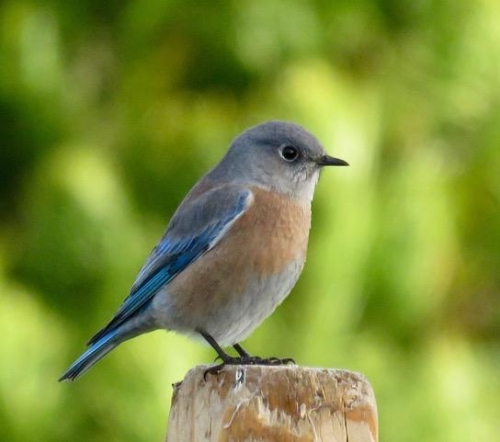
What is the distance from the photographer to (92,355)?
523 cm

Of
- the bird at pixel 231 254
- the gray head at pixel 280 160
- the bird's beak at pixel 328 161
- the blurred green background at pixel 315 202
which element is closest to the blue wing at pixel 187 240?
the bird at pixel 231 254

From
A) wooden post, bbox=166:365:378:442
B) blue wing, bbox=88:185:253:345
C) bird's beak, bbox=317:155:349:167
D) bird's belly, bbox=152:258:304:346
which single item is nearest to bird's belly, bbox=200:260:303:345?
bird's belly, bbox=152:258:304:346

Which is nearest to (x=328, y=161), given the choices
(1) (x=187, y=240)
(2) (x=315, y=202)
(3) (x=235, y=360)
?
(1) (x=187, y=240)

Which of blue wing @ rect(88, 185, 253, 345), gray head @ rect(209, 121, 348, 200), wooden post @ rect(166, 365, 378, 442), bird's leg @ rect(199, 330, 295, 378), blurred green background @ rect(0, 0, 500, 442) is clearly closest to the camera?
wooden post @ rect(166, 365, 378, 442)

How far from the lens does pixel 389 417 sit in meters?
8.07

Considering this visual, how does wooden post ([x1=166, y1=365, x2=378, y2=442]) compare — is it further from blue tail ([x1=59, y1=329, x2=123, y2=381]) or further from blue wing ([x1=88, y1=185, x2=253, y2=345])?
blue wing ([x1=88, y1=185, x2=253, y2=345])

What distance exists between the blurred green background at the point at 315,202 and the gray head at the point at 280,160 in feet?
6.16

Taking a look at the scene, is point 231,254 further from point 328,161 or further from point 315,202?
point 315,202

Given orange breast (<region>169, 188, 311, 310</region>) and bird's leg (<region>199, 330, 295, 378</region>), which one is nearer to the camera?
bird's leg (<region>199, 330, 295, 378</region>)

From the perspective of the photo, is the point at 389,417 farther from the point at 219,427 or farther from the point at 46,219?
the point at 219,427

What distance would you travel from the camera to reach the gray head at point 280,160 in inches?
227

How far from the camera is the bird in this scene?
17.4 feet

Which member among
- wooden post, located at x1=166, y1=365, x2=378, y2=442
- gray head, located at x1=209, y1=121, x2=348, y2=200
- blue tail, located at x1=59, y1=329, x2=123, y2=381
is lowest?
blue tail, located at x1=59, y1=329, x2=123, y2=381

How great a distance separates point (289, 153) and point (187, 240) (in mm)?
656
